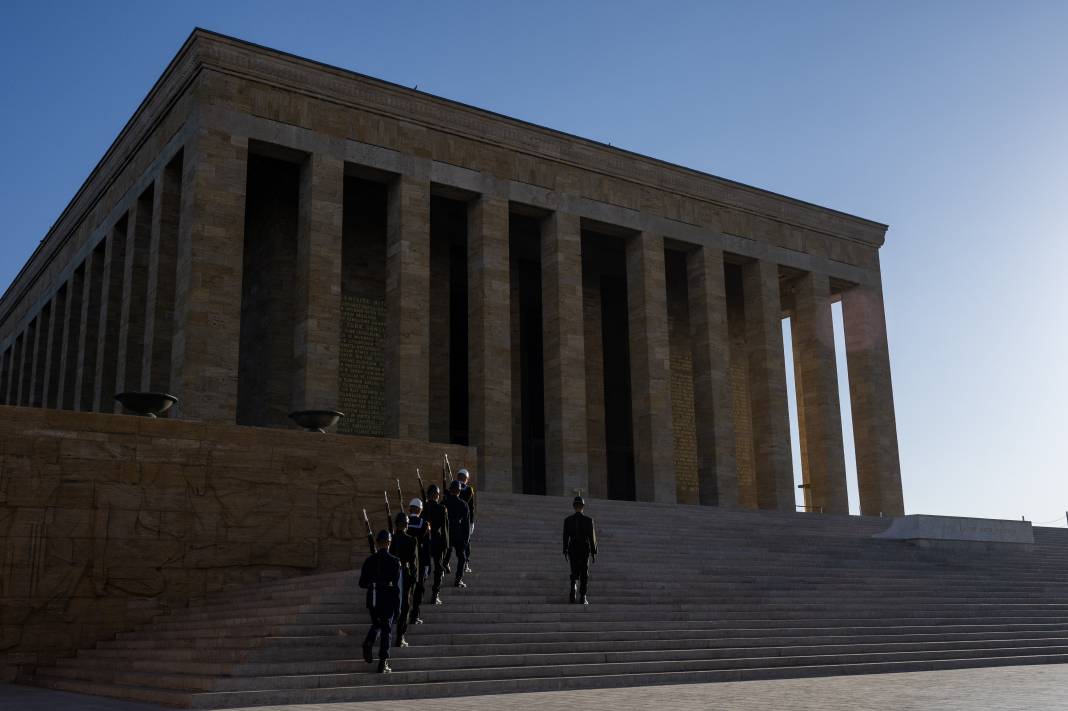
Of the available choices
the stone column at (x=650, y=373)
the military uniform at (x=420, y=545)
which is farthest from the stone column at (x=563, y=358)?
the military uniform at (x=420, y=545)

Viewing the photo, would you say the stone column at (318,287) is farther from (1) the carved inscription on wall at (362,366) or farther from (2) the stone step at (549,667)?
(2) the stone step at (549,667)

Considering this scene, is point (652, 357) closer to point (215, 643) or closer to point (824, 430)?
point (824, 430)

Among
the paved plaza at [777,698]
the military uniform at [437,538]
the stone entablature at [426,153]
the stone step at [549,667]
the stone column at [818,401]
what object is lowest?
the paved plaza at [777,698]

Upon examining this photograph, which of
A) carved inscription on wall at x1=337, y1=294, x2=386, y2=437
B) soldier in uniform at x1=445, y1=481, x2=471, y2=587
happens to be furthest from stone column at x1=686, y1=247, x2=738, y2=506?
soldier in uniform at x1=445, y1=481, x2=471, y2=587

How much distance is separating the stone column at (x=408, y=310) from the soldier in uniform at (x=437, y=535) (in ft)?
34.9

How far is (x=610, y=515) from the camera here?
61.6 ft

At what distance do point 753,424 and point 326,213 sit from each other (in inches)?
564

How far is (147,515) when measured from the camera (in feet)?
45.4

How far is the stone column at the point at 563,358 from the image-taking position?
82.7 feet

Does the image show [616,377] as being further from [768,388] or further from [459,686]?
[459,686]

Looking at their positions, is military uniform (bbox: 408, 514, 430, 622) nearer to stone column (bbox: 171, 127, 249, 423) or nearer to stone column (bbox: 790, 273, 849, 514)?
stone column (bbox: 171, 127, 249, 423)

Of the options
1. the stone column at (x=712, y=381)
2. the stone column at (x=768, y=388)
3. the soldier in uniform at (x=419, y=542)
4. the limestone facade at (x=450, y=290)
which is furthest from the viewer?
the stone column at (x=768, y=388)

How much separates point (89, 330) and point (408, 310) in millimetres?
10443

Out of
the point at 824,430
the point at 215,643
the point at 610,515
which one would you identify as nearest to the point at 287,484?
the point at 215,643
